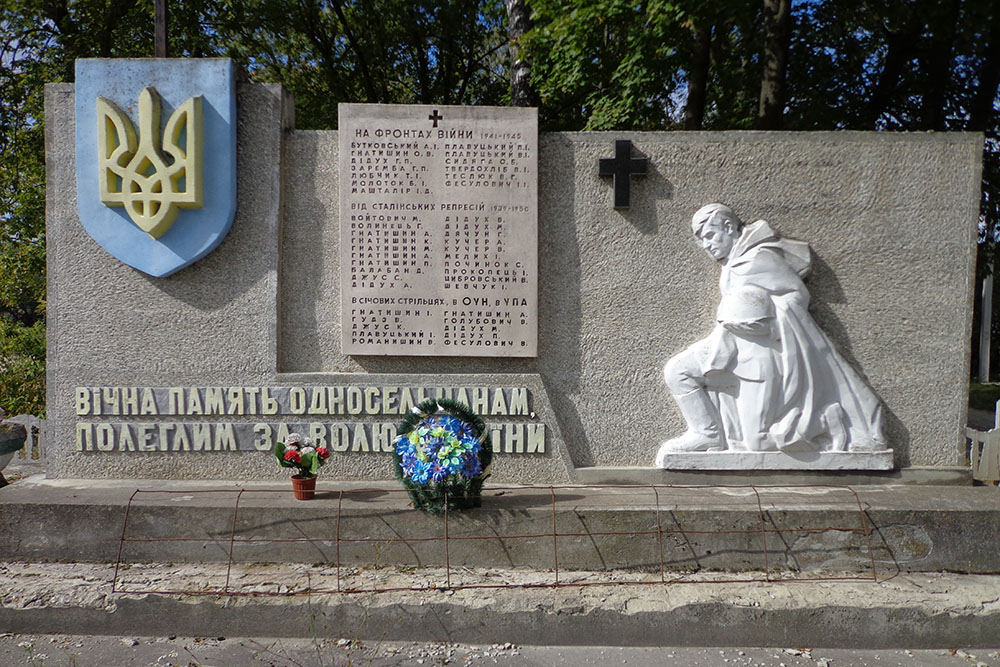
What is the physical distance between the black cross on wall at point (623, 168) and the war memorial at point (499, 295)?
0.02 m

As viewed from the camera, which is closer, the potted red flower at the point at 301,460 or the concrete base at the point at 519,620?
the concrete base at the point at 519,620

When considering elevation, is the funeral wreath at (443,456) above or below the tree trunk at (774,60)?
below

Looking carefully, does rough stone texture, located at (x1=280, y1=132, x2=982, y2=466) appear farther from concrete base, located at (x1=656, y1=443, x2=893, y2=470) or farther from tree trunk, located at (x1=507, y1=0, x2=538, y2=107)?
tree trunk, located at (x1=507, y1=0, x2=538, y2=107)

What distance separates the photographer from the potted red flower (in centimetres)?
404

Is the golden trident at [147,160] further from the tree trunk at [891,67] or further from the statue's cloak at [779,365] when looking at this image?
the tree trunk at [891,67]

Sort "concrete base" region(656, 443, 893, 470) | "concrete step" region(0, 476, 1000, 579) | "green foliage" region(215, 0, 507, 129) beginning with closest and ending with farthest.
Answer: "concrete step" region(0, 476, 1000, 579)
"concrete base" region(656, 443, 893, 470)
"green foliage" region(215, 0, 507, 129)

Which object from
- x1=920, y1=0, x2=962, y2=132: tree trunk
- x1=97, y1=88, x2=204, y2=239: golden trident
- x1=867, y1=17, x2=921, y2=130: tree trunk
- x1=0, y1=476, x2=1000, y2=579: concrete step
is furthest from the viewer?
x1=867, y1=17, x2=921, y2=130: tree trunk

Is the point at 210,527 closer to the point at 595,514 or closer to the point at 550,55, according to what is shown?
the point at 595,514

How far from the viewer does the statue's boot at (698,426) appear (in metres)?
4.52

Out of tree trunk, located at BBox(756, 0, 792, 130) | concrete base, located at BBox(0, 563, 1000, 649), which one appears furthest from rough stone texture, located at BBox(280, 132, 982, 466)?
tree trunk, located at BBox(756, 0, 792, 130)

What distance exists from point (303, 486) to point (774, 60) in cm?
696

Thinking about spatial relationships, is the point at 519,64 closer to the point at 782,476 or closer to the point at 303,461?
the point at 782,476

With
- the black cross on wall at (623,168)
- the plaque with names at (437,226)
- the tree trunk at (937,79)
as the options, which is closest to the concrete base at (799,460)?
the plaque with names at (437,226)

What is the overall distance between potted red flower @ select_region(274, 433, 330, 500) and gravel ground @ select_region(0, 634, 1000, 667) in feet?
3.01
